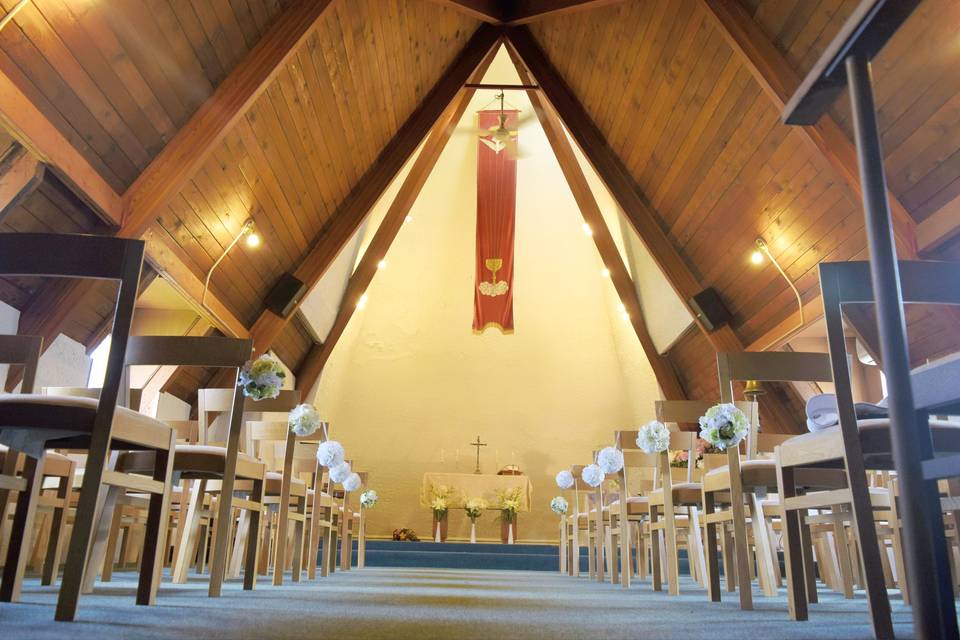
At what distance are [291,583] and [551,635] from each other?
2.24m

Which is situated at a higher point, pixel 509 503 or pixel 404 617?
pixel 509 503

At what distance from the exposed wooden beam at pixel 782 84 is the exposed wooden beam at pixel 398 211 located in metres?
3.01

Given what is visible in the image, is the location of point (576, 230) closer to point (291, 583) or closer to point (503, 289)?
point (503, 289)

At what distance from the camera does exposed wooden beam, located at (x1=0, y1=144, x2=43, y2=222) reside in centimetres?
355

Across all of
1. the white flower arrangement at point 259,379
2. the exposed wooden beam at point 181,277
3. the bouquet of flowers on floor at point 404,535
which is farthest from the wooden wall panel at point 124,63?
the bouquet of flowers on floor at point 404,535

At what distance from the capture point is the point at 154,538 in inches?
84.1

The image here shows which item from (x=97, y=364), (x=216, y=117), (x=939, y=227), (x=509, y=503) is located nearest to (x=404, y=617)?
(x=216, y=117)

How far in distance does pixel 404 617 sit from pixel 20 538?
3.58 feet

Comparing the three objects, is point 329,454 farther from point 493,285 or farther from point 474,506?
point 493,285

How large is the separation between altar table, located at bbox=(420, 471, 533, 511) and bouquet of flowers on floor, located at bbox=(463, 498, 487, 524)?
0.04 meters

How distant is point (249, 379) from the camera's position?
277 cm

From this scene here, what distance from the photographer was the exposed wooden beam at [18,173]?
355 cm

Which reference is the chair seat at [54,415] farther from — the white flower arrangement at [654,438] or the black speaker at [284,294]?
the black speaker at [284,294]

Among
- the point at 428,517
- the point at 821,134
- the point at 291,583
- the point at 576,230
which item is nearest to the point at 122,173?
the point at 291,583
